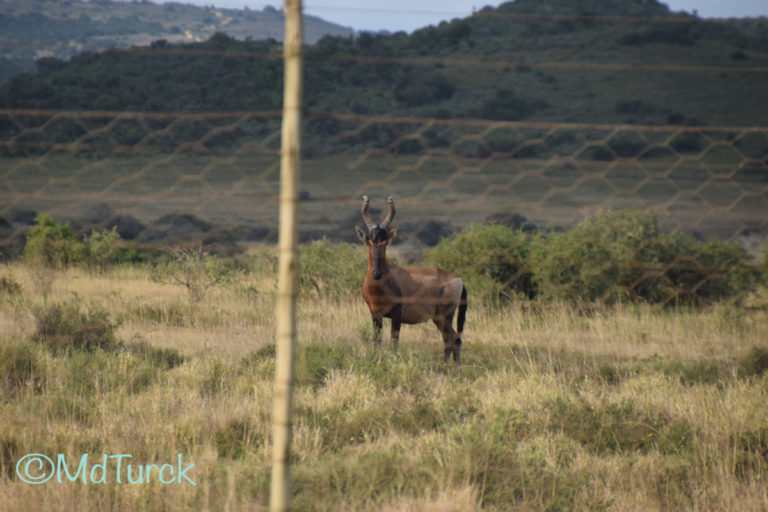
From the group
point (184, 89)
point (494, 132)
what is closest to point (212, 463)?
point (184, 89)

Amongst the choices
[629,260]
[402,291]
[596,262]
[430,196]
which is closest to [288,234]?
[402,291]

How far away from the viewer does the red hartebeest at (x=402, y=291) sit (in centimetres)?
771

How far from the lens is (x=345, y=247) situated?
13227mm

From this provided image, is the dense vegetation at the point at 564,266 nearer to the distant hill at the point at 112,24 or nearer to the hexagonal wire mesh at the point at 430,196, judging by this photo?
the hexagonal wire mesh at the point at 430,196

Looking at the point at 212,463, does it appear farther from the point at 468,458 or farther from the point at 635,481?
the point at 635,481

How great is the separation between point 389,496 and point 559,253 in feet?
27.8

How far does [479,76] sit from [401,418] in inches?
1755

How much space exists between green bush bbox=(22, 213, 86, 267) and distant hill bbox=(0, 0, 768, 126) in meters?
14.4

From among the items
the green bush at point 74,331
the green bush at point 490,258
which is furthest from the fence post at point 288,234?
the green bush at point 490,258

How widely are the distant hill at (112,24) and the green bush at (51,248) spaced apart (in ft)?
96.9

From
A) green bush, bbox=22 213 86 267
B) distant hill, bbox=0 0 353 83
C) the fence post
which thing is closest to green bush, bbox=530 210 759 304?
the fence post

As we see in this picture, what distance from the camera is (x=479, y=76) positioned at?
47531 mm

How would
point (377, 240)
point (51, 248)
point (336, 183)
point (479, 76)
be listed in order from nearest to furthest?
point (377, 240) < point (51, 248) < point (336, 183) < point (479, 76)

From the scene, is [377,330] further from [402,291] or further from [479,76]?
[479,76]
